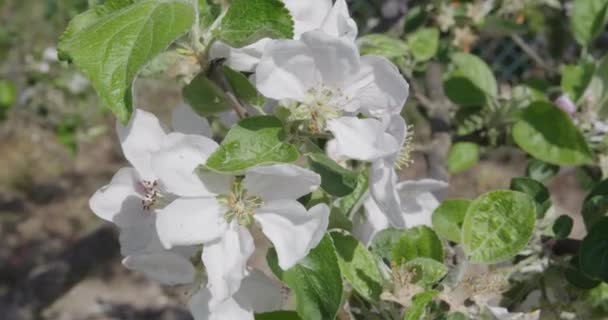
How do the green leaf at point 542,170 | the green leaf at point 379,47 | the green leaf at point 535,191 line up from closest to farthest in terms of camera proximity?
the green leaf at point 535,191 < the green leaf at point 379,47 < the green leaf at point 542,170

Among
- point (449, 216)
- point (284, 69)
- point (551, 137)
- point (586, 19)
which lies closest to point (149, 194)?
point (284, 69)

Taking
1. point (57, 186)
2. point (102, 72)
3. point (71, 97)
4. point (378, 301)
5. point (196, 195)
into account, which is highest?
point (102, 72)

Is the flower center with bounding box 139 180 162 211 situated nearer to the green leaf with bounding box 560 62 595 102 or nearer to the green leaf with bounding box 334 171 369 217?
the green leaf with bounding box 334 171 369 217

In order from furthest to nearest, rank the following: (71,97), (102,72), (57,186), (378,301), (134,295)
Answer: (57,186) → (134,295) → (71,97) → (378,301) → (102,72)

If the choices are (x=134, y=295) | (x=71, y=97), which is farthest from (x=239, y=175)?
(x=134, y=295)

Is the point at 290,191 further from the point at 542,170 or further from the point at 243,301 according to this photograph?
the point at 542,170

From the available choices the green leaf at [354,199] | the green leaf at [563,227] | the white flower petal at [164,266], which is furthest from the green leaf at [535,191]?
the white flower petal at [164,266]

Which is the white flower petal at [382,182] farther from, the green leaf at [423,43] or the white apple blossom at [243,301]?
the green leaf at [423,43]

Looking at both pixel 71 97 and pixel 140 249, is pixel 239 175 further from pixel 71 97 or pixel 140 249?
pixel 71 97
